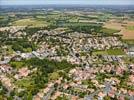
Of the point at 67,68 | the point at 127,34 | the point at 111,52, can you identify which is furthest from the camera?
the point at 127,34

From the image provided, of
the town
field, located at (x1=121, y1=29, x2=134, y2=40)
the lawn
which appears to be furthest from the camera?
field, located at (x1=121, y1=29, x2=134, y2=40)

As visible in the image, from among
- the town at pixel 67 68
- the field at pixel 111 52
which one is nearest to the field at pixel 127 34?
the town at pixel 67 68

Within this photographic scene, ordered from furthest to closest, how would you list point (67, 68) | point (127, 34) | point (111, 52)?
point (127, 34) < point (111, 52) < point (67, 68)

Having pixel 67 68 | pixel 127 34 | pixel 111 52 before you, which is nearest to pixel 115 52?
pixel 111 52

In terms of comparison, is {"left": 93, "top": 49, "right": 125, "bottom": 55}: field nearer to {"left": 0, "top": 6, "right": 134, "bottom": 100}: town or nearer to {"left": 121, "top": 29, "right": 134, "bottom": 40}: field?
{"left": 0, "top": 6, "right": 134, "bottom": 100}: town

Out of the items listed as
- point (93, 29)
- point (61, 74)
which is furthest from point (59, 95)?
point (93, 29)

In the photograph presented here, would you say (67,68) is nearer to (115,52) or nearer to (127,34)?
(115,52)

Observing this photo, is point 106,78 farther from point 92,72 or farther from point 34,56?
point 34,56

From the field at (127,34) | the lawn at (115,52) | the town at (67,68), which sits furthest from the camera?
the field at (127,34)

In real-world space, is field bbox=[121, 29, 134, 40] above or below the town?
below

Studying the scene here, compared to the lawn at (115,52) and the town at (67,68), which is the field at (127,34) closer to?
the town at (67,68)

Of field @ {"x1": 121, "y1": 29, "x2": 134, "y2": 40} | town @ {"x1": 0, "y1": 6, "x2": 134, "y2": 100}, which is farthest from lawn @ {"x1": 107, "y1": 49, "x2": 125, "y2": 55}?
field @ {"x1": 121, "y1": 29, "x2": 134, "y2": 40}
